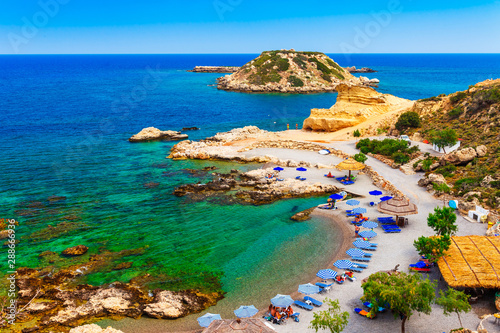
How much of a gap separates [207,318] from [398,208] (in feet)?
68.5

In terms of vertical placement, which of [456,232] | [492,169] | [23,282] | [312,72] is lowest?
[23,282]

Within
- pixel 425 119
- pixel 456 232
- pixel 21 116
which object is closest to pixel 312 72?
pixel 425 119

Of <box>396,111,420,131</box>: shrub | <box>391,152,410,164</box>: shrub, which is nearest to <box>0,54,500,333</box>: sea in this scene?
<box>391,152,410,164</box>: shrub

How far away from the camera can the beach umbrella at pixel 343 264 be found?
28531mm

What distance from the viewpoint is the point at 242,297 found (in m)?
26.8

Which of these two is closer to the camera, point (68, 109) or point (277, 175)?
point (277, 175)

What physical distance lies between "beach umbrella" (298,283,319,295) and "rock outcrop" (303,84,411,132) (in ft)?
168

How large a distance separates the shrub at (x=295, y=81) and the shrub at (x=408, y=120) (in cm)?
9035

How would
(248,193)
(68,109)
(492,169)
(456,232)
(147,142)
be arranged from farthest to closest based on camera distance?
1. (68,109)
2. (147,142)
3. (248,193)
4. (492,169)
5. (456,232)

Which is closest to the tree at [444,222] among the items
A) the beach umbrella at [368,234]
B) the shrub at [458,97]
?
the beach umbrella at [368,234]

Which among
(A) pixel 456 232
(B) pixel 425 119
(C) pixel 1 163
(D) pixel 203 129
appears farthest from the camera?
(D) pixel 203 129

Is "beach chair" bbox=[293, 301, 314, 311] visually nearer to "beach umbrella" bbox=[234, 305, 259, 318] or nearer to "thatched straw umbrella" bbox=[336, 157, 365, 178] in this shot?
"beach umbrella" bbox=[234, 305, 259, 318]

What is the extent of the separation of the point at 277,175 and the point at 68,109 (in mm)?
83409

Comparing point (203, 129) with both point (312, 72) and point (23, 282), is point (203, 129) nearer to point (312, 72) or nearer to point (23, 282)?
point (23, 282)
